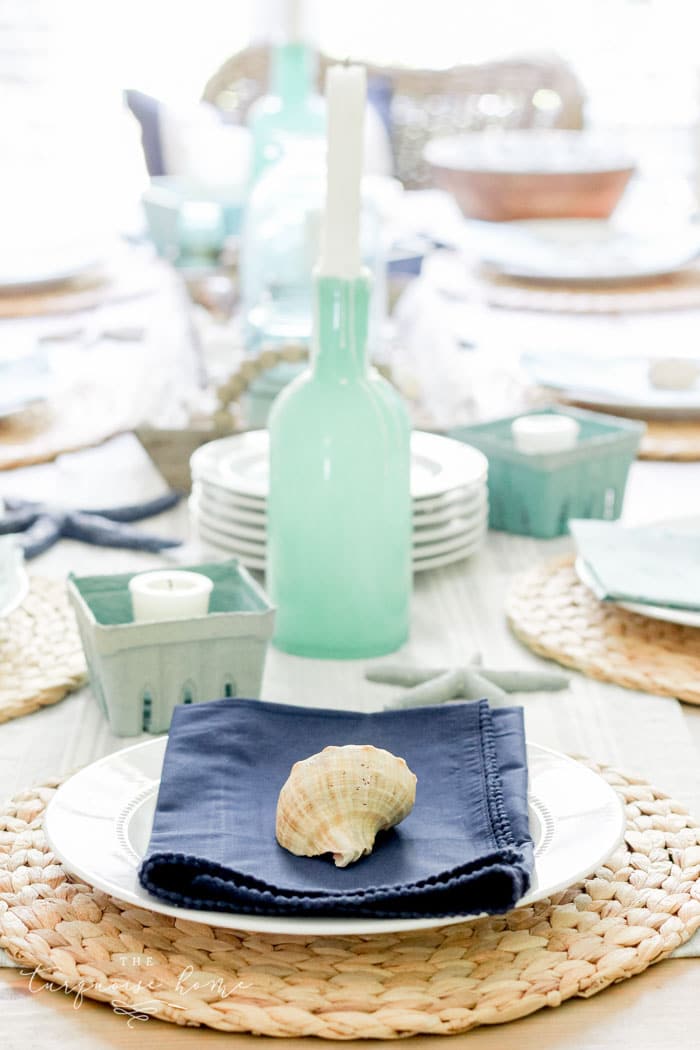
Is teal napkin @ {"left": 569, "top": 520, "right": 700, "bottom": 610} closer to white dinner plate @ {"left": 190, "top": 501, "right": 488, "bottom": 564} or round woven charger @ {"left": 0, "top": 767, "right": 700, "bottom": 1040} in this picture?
white dinner plate @ {"left": 190, "top": 501, "right": 488, "bottom": 564}

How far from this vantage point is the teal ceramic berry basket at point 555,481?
129 centimetres

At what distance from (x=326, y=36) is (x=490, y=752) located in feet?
15.4

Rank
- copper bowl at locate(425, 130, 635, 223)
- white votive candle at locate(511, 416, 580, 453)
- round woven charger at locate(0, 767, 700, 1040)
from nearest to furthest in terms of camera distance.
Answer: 1. round woven charger at locate(0, 767, 700, 1040)
2. white votive candle at locate(511, 416, 580, 453)
3. copper bowl at locate(425, 130, 635, 223)

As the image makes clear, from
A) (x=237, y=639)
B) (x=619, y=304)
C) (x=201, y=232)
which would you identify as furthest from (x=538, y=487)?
(x=201, y=232)

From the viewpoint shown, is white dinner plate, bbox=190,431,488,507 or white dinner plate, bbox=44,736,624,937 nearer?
white dinner plate, bbox=44,736,624,937

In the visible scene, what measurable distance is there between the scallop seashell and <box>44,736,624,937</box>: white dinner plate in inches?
Answer: 1.4

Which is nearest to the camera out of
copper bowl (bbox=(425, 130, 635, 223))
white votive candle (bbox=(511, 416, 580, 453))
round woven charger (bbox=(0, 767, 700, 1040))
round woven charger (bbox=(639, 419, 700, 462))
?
round woven charger (bbox=(0, 767, 700, 1040))

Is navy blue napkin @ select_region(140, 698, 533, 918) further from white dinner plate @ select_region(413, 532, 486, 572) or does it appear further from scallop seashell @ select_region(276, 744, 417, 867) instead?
white dinner plate @ select_region(413, 532, 486, 572)

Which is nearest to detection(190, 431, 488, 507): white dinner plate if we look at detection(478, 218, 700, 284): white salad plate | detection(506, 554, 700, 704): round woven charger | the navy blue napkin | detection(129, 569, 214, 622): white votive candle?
detection(506, 554, 700, 704): round woven charger

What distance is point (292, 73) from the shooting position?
2188 millimetres

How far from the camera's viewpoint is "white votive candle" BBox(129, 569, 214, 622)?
0.95 meters

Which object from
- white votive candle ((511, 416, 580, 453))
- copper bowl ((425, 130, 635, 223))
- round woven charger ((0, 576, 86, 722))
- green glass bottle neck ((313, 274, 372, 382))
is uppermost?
green glass bottle neck ((313, 274, 372, 382))

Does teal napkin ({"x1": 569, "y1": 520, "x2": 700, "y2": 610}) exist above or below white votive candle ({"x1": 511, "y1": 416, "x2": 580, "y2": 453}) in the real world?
below

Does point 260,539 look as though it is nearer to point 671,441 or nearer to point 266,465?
point 266,465
